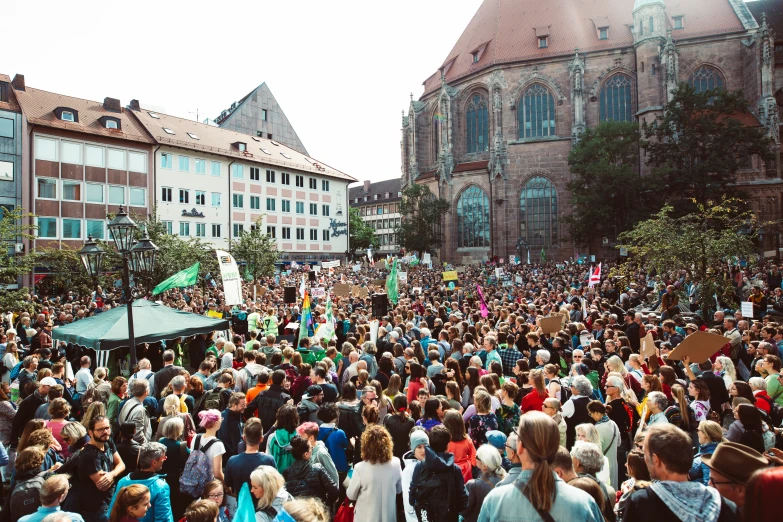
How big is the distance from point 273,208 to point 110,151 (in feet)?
46.3

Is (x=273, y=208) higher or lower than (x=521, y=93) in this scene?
lower

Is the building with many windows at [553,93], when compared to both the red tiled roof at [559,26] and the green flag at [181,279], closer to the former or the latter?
the red tiled roof at [559,26]

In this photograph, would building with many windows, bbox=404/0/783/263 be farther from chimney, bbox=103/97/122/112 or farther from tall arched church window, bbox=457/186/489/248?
chimney, bbox=103/97/122/112

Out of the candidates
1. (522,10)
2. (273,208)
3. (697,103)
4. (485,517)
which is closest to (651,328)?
(485,517)

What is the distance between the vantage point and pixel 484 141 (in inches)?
2000

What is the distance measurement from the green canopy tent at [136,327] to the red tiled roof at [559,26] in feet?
140

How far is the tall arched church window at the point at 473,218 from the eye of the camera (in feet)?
161

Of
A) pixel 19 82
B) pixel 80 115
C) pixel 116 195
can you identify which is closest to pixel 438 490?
pixel 116 195

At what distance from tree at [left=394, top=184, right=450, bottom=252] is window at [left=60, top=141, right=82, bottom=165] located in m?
26.6

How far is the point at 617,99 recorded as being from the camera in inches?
1783

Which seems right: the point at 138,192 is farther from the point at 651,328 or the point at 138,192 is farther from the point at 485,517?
the point at 485,517

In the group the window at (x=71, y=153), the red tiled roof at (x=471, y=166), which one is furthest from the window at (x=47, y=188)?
the red tiled roof at (x=471, y=166)

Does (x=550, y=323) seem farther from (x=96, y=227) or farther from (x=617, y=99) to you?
(x=617, y=99)

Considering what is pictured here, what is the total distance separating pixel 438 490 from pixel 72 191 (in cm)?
3750
